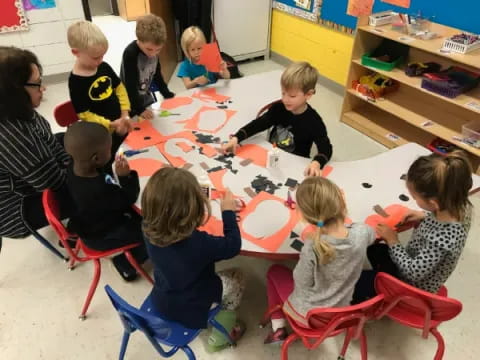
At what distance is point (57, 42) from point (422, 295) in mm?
4684

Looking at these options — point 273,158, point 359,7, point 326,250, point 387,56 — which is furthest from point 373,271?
point 359,7

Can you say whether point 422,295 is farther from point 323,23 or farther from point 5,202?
point 323,23

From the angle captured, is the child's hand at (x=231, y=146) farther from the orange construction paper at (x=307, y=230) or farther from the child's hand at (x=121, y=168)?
the orange construction paper at (x=307, y=230)

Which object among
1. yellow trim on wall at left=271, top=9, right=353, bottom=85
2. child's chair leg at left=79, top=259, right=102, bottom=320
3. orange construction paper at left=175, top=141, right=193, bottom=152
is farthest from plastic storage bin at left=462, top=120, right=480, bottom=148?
child's chair leg at left=79, top=259, right=102, bottom=320

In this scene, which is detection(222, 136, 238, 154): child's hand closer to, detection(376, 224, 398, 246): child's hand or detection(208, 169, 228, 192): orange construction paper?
detection(208, 169, 228, 192): orange construction paper

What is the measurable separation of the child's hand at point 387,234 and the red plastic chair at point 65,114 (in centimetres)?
203

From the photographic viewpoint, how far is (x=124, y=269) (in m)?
2.31

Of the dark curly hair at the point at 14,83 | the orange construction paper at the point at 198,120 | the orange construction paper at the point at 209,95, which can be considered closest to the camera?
the dark curly hair at the point at 14,83

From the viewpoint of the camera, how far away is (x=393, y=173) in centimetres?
201

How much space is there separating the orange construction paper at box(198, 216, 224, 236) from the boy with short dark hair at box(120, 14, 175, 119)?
3.49ft

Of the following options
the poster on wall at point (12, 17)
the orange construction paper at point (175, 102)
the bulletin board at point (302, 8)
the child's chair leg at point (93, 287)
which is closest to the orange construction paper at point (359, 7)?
the bulletin board at point (302, 8)

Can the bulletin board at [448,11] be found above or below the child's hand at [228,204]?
above

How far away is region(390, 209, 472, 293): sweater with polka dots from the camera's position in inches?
58.6

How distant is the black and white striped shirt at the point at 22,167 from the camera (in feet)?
6.29
